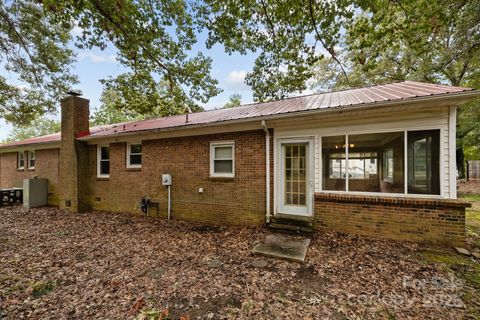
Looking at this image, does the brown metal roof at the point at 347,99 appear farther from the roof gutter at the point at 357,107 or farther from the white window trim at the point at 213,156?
the white window trim at the point at 213,156

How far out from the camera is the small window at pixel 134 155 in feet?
28.3

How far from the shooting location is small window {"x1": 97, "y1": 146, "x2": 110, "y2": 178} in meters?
9.43

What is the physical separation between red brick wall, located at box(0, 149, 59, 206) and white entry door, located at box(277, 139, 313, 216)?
11413 mm

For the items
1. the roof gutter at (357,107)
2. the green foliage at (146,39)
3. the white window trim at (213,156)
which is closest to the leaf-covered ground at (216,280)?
the white window trim at (213,156)

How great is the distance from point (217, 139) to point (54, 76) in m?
10.4

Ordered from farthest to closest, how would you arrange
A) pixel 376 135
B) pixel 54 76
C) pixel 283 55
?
pixel 54 76
pixel 283 55
pixel 376 135

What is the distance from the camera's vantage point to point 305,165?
5.96 metres

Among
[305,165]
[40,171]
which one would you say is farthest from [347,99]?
[40,171]

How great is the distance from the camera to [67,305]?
2957mm

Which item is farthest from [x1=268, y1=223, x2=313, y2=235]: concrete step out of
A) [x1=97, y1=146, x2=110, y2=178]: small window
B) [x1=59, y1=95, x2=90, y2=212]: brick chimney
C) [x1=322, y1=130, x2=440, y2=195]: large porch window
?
[x1=59, y1=95, x2=90, y2=212]: brick chimney

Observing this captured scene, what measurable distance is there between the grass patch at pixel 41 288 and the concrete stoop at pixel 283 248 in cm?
359

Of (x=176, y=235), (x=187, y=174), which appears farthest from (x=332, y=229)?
(x=187, y=174)

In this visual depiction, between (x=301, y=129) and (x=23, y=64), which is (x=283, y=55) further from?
(x=23, y=64)

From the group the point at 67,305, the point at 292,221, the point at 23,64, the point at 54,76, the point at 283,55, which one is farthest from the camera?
the point at 54,76
